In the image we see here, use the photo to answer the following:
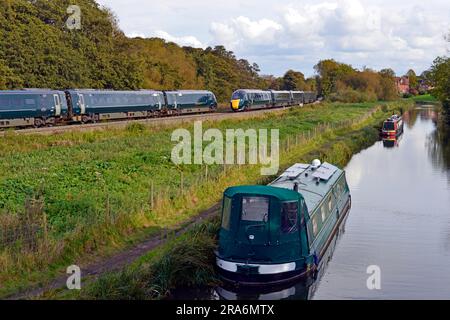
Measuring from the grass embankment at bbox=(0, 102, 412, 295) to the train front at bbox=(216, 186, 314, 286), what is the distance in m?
3.34

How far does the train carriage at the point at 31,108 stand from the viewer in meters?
33.1

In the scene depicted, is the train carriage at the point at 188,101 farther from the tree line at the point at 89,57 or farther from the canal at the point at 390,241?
the canal at the point at 390,241

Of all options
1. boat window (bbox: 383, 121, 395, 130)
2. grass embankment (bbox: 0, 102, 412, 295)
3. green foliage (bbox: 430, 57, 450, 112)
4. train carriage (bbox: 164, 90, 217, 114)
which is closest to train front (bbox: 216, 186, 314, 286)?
grass embankment (bbox: 0, 102, 412, 295)

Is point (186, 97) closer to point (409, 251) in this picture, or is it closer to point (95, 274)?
point (409, 251)

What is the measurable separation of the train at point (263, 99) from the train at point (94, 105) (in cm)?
11

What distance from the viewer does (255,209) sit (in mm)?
14508

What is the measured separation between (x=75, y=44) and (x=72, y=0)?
582 centimetres

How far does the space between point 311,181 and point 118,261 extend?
26.9ft

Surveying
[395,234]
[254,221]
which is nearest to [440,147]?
[395,234]

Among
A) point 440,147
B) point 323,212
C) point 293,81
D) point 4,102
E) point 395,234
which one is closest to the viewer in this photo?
point 323,212

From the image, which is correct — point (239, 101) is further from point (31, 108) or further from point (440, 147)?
point (31, 108)
